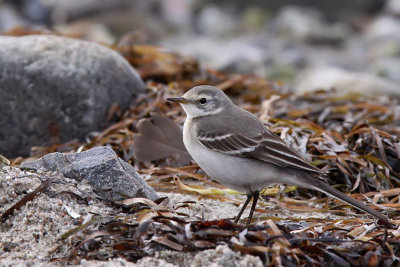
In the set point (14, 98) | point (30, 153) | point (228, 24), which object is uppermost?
point (14, 98)

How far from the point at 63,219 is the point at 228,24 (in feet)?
67.6

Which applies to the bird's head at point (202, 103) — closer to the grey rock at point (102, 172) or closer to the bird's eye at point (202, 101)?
the bird's eye at point (202, 101)

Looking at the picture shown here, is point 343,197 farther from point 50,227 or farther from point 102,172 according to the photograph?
point 50,227

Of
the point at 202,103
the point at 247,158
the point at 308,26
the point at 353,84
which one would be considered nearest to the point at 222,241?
the point at 247,158

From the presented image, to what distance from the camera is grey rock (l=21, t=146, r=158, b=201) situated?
176 inches

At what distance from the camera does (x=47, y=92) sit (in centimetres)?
726

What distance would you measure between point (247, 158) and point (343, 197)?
851mm

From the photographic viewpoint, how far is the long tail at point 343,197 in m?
4.52

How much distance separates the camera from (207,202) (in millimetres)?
5461

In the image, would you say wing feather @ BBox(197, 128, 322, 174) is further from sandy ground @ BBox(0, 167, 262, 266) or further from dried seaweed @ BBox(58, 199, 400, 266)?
sandy ground @ BBox(0, 167, 262, 266)

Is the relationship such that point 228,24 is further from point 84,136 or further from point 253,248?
point 253,248

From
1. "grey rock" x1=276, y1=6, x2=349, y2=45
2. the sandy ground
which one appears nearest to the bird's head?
the sandy ground

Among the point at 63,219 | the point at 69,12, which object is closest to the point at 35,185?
the point at 63,219

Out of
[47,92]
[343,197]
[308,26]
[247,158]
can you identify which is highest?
[247,158]
